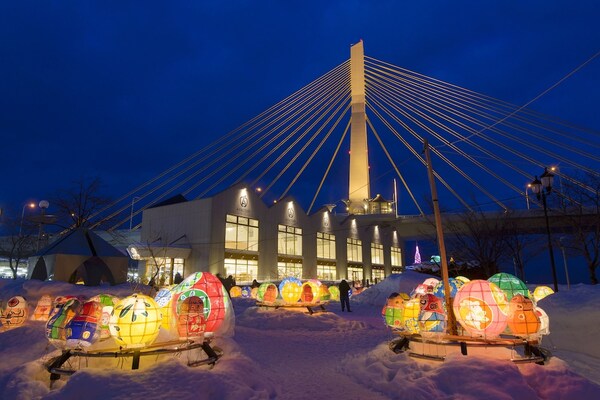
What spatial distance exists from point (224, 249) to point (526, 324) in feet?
92.6

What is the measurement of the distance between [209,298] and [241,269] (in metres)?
27.1

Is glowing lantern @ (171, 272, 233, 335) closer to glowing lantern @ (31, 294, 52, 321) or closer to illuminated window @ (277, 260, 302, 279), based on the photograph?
glowing lantern @ (31, 294, 52, 321)

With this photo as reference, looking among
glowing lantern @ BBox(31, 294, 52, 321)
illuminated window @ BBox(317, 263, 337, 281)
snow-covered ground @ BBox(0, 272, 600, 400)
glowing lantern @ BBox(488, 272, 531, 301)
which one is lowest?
snow-covered ground @ BBox(0, 272, 600, 400)

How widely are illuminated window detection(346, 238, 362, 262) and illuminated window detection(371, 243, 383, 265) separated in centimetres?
345

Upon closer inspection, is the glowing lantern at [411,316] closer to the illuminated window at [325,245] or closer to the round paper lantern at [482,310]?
the round paper lantern at [482,310]

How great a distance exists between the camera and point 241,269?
35.3m

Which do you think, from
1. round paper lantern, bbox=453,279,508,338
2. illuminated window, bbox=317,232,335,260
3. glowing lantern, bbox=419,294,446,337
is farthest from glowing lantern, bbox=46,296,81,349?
illuminated window, bbox=317,232,335,260

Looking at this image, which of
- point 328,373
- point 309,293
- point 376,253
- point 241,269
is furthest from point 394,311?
point 376,253

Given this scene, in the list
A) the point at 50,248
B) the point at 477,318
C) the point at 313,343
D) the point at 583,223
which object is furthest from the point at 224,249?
the point at 477,318

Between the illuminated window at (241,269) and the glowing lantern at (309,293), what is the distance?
57.2ft

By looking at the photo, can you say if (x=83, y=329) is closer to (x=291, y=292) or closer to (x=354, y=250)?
(x=291, y=292)

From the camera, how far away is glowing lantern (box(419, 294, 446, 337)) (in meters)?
8.04

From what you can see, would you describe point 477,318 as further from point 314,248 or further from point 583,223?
point 314,248

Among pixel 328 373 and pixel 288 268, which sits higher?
pixel 288 268
